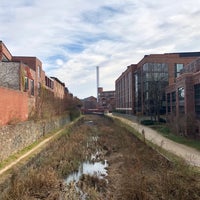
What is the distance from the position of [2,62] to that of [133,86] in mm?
38182

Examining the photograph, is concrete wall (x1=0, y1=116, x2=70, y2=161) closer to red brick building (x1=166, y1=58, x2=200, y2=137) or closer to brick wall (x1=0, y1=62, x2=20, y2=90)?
brick wall (x1=0, y1=62, x2=20, y2=90)

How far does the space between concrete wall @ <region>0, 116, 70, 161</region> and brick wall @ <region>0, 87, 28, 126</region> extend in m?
0.83

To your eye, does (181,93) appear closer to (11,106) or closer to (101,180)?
(11,106)

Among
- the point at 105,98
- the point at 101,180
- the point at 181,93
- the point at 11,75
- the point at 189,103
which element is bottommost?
the point at 101,180

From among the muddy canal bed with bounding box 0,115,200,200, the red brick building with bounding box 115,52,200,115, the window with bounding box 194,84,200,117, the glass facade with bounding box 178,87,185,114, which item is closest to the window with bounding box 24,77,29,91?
the muddy canal bed with bounding box 0,115,200,200

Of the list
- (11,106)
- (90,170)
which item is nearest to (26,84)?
(11,106)

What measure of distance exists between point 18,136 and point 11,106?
275 centimetres

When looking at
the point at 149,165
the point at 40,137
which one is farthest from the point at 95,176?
the point at 40,137

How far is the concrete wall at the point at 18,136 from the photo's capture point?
16453 millimetres

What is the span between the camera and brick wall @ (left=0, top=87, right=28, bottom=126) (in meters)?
19.0

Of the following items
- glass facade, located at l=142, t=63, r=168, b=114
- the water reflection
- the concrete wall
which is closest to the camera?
the water reflection

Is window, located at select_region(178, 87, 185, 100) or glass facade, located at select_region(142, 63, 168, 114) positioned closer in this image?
window, located at select_region(178, 87, 185, 100)

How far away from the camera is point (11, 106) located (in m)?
21.3

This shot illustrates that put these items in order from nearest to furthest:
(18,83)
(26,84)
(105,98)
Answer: (18,83) < (26,84) < (105,98)
